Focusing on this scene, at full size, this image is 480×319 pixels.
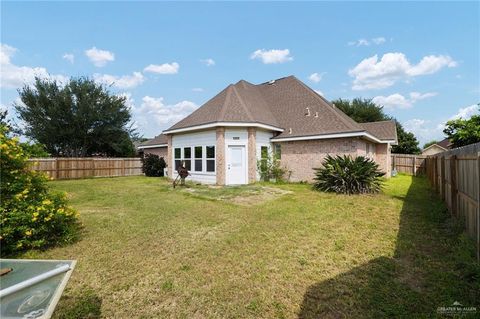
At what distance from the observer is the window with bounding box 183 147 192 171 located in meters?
16.3

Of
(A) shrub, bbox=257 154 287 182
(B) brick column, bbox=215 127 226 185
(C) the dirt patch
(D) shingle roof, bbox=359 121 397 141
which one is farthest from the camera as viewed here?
(D) shingle roof, bbox=359 121 397 141

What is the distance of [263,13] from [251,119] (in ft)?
18.0

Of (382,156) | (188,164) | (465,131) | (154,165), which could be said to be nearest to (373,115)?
(465,131)

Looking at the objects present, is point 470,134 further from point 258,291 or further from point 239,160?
point 258,291

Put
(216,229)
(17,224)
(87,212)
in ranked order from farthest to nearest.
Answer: (87,212) < (216,229) < (17,224)

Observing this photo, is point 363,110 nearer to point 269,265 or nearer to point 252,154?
point 252,154

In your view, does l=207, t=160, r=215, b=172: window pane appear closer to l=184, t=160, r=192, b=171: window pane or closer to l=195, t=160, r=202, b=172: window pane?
l=195, t=160, r=202, b=172: window pane

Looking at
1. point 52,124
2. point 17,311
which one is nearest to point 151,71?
point 52,124

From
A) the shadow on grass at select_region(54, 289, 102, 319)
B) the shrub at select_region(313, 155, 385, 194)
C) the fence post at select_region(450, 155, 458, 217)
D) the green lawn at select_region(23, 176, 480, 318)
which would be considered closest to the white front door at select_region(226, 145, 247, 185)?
the shrub at select_region(313, 155, 385, 194)

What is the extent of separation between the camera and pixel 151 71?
71.9 feet

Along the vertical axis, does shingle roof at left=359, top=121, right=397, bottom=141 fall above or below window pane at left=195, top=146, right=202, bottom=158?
above

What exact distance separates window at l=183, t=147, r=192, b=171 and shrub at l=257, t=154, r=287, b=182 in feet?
15.5

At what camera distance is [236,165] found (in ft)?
47.6

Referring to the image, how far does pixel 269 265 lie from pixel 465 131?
23602 mm
